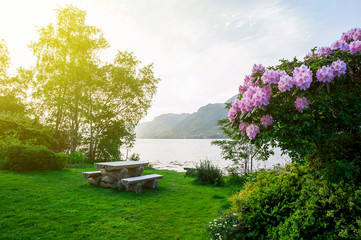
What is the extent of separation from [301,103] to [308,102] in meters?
0.09

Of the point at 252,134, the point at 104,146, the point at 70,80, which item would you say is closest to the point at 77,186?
the point at 252,134

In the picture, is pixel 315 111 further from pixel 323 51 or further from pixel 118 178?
pixel 118 178

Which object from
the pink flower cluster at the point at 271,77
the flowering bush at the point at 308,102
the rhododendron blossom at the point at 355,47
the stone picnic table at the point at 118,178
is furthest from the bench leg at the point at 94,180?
the rhododendron blossom at the point at 355,47

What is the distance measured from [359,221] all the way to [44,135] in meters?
17.5

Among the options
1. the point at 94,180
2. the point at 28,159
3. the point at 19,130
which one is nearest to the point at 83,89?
the point at 19,130

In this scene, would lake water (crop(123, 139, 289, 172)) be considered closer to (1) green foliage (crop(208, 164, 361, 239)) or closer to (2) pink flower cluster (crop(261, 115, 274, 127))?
(1) green foliage (crop(208, 164, 361, 239))

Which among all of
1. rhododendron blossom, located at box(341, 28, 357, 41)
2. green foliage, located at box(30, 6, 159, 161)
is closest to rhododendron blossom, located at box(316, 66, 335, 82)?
rhododendron blossom, located at box(341, 28, 357, 41)

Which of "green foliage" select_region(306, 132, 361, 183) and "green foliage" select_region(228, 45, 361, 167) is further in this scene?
"green foliage" select_region(306, 132, 361, 183)

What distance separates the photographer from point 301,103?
2.85 m

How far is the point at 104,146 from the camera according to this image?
64.3ft

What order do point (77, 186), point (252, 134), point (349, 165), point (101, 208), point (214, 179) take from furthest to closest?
1. point (214, 179)
2. point (77, 186)
3. point (101, 208)
4. point (252, 134)
5. point (349, 165)

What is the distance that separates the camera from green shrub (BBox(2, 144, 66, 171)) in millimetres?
10391

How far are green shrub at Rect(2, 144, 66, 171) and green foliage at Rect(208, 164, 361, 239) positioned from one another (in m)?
10.8

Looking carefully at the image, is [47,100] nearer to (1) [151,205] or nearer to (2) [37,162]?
(2) [37,162]
